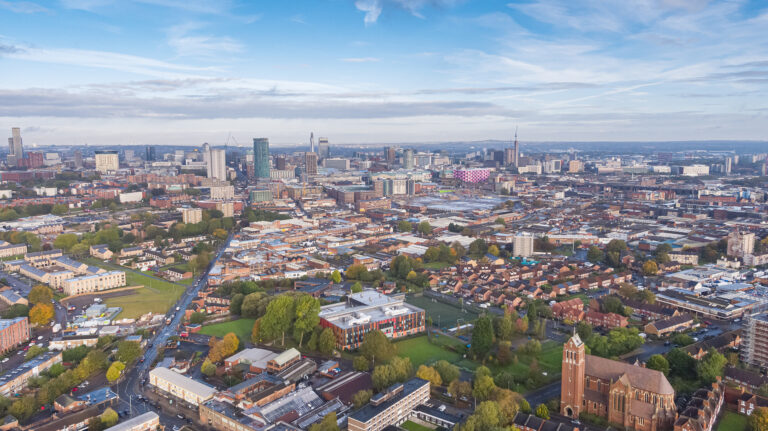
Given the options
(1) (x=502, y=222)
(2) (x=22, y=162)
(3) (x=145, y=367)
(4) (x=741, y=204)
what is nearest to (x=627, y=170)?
(4) (x=741, y=204)

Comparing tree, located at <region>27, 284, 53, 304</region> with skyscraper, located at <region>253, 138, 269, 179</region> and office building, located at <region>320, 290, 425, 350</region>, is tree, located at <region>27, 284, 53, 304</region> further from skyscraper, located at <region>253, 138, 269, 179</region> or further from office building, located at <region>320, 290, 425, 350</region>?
skyscraper, located at <region>253, 138, 269, 179</region>

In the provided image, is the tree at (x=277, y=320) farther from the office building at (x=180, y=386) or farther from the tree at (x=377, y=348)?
the office building at (x=180, y=386)

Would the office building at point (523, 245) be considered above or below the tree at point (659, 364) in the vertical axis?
above

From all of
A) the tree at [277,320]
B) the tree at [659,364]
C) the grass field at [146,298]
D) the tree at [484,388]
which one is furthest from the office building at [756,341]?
the grass field at [146,298]

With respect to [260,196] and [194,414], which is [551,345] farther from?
[260,196]

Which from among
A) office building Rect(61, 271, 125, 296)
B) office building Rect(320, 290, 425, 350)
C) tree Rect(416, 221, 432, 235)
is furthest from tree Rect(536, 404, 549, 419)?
tree Rect(416, 221, 432, 235)

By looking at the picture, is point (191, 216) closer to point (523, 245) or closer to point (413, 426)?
point (523, 245)

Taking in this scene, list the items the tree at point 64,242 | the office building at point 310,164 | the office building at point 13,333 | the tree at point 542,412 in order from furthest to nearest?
the office building at point 310,164 → the tree at point 64,242 → the office building at point 13,333 → the tree at point 542,412
